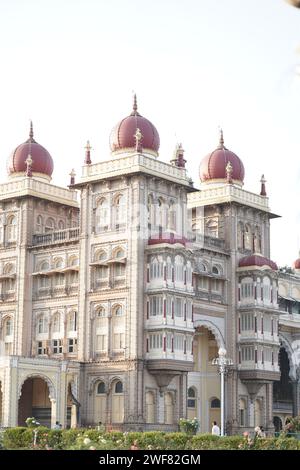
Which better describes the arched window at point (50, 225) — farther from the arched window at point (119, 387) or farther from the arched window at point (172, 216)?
the arched window at point (119, 387)

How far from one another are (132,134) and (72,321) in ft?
39.6

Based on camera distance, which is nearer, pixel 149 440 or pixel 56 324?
pixel 149 440

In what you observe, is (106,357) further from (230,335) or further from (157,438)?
(157,438)

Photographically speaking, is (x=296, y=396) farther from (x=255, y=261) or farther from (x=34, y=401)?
(x=34, y=401)

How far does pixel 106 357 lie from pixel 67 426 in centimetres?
493

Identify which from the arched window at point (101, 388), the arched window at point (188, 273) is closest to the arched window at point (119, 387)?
the arched window at point (101, 388)

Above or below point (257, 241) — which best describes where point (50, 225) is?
above

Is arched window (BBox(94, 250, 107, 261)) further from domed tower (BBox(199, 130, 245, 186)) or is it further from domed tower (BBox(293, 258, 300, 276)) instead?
domed tower (BBox(293, 258, 300, 276))

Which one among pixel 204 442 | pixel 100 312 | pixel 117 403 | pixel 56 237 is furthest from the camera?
pixel 56 237

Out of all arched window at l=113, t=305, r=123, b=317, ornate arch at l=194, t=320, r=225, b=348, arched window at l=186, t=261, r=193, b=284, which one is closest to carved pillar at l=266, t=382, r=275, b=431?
ornate arch at l=194, t=320, r=225, b=348

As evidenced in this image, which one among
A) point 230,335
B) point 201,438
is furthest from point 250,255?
point 201,438

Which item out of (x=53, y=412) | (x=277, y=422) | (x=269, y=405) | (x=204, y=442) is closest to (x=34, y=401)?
(x=53, y=412)

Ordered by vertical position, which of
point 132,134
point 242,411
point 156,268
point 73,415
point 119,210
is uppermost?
point 132,134

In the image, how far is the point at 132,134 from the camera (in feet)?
184
